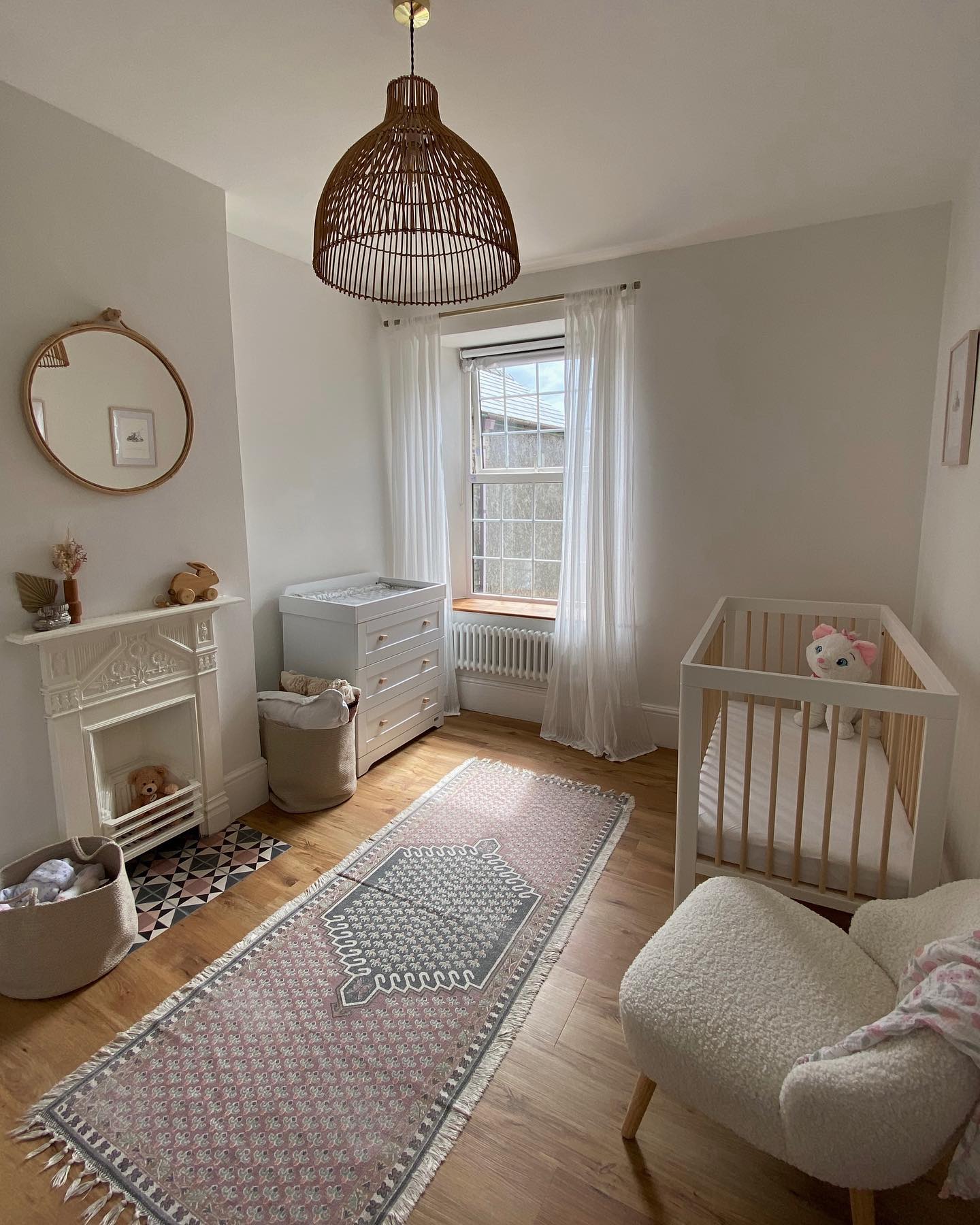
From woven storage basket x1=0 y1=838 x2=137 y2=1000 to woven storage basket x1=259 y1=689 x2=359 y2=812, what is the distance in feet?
2.73

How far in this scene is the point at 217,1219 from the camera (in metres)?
1.16

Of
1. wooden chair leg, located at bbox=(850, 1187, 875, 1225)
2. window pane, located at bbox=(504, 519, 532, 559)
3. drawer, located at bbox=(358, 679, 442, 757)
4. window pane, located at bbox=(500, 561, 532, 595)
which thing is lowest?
wooden chair leg, located at bbox=(850, 1187, 875, 1225)

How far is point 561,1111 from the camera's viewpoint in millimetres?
1377

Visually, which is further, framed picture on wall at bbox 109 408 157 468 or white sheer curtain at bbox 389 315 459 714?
white sheer curtain at bbox 389 315 459 714

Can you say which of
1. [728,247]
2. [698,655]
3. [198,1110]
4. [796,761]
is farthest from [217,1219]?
[728,247]

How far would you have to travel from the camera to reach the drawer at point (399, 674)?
2.91 metres

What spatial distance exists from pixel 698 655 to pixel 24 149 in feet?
7.92

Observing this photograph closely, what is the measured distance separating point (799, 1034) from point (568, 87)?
228 centimetres

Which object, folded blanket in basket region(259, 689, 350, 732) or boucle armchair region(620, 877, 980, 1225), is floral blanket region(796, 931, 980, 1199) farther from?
folded blanket in basket region(259, 689, 350, 732)

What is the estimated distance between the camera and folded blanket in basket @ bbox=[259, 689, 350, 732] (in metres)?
2.57

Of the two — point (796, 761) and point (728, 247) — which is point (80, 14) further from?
point (796, 761)

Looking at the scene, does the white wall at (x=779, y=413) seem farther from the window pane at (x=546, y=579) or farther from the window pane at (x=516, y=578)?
the window pane at (x=516, y=578)

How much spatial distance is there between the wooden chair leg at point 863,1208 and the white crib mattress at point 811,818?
0.66 m

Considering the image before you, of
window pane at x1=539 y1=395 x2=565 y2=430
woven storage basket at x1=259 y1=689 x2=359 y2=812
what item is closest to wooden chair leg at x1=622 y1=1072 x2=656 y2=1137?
woven storage basket at x1=259 y1=689 x2=359 y2=812
